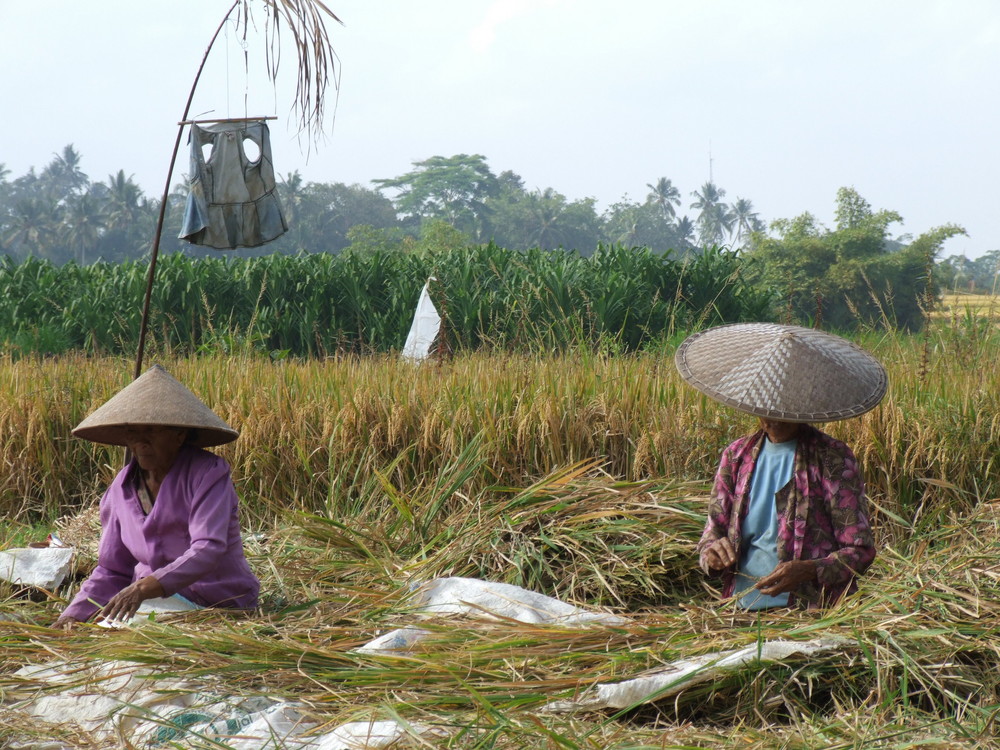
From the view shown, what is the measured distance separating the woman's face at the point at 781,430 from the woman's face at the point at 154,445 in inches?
66.7

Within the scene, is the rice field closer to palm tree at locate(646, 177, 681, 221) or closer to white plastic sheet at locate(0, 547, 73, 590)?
white plastic sheet at locate(0, 547, 73, 590)

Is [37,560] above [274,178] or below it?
below

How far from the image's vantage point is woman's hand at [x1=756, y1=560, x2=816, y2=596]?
256cm

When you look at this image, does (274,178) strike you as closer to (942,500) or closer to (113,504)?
(113,504)

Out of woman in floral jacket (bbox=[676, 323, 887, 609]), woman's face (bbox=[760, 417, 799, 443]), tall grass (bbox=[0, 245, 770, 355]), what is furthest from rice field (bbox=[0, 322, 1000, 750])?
tall grass (bbox=[0, 245, 770, 355])

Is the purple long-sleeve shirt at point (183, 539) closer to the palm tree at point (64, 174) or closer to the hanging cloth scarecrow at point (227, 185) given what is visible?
the hanging cloth scarecrow at point (227, 185)

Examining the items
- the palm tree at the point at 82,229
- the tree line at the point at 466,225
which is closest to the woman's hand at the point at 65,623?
the tree line at the point at 466,225

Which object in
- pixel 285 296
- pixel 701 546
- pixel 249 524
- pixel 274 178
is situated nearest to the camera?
pixel 701 546

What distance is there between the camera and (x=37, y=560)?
3.61m

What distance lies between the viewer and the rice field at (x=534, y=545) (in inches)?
83.0

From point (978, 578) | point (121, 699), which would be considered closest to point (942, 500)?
point (978, 578)

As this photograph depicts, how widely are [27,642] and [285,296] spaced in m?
10.8

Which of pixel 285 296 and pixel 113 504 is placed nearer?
pixel 113 504

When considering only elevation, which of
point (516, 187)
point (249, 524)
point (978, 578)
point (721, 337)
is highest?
point (516, 187)
